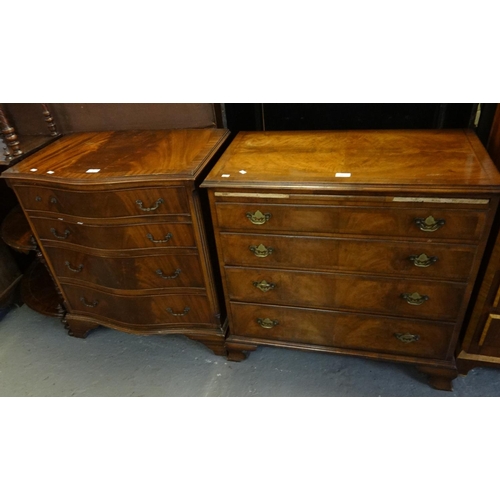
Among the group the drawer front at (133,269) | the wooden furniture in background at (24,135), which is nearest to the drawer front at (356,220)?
the drawer front at (133,269)

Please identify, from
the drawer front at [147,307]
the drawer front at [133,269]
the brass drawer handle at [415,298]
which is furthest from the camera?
the drawer front at [147,307]

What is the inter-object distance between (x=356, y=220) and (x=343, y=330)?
515 mm

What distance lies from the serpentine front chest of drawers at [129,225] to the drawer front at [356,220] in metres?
0.19

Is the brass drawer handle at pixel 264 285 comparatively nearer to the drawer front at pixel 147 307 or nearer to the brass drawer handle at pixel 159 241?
the drawer front at pixel 147 307

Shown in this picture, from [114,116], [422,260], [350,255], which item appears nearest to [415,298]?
[422,260]

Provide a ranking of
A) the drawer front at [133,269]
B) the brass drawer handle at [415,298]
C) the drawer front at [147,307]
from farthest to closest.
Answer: the drawer front at [147,307]
the drawer front at [133,269]
the brass drawer handle at [415,298]

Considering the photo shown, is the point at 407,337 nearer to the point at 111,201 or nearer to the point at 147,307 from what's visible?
the point at 147,307

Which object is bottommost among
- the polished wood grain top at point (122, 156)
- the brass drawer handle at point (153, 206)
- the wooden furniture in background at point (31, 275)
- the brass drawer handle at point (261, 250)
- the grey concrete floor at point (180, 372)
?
the grey concrete floor at point (180, 372)

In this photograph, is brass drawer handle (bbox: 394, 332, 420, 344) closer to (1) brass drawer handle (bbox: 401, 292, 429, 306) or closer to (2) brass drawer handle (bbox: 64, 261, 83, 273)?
(1) brass drawer handle (bbox: 401, 292, 429, 306)

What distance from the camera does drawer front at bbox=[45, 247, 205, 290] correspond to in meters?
1.71

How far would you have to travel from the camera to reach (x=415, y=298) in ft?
4.89

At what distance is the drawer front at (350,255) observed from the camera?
1381mm
